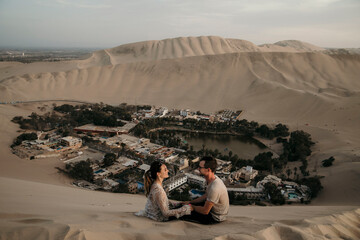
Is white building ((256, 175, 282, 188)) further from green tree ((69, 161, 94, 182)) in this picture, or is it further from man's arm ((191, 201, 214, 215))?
man's arm ((191, 201, 214, 215))

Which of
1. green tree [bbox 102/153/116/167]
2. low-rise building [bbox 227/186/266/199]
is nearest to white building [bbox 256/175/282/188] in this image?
low-rise building [bbox 227/186/266/199]

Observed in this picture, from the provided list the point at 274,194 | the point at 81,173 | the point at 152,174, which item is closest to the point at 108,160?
the point at 81,173

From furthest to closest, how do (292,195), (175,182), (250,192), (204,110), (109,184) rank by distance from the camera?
(204,110) < (175,182) < (109,184) < (250,192) < (292,195)

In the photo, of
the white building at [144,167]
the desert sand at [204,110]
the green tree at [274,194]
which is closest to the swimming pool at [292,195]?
the green tree at [274,194]

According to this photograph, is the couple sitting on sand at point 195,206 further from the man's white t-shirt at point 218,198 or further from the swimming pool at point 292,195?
the swimming pool at point 292,195

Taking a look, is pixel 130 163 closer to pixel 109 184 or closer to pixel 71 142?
pixel 109 184
